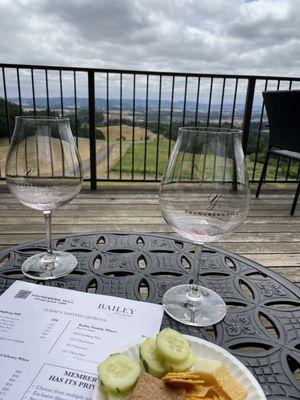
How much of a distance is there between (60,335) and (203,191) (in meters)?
0.37

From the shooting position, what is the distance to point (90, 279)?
729 millimetres

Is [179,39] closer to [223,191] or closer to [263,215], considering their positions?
[263,215]

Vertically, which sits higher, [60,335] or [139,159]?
[60,335]

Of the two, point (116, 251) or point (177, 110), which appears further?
point (177, 110)

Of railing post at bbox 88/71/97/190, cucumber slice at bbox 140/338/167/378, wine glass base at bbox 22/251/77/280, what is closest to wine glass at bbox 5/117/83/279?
wine glass base at bbox 22/251/77/280

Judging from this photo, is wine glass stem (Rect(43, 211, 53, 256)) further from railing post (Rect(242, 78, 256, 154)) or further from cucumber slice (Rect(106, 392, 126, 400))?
railing post (Rect(242, 78, 256, 154))

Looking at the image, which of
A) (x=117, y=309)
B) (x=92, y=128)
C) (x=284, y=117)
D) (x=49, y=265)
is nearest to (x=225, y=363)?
(x=117, y=309)

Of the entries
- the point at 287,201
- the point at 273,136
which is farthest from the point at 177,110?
the point at 287,201

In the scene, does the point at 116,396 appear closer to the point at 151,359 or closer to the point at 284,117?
the point at 151,359

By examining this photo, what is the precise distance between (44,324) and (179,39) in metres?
7.61

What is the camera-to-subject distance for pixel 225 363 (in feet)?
1.48

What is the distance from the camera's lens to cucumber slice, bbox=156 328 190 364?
0.41m

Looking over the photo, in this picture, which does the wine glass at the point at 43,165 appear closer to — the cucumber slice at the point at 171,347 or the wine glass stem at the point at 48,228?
the wine glass stem at the point at 48,228

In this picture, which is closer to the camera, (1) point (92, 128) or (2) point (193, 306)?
(2) point (193, 306)
